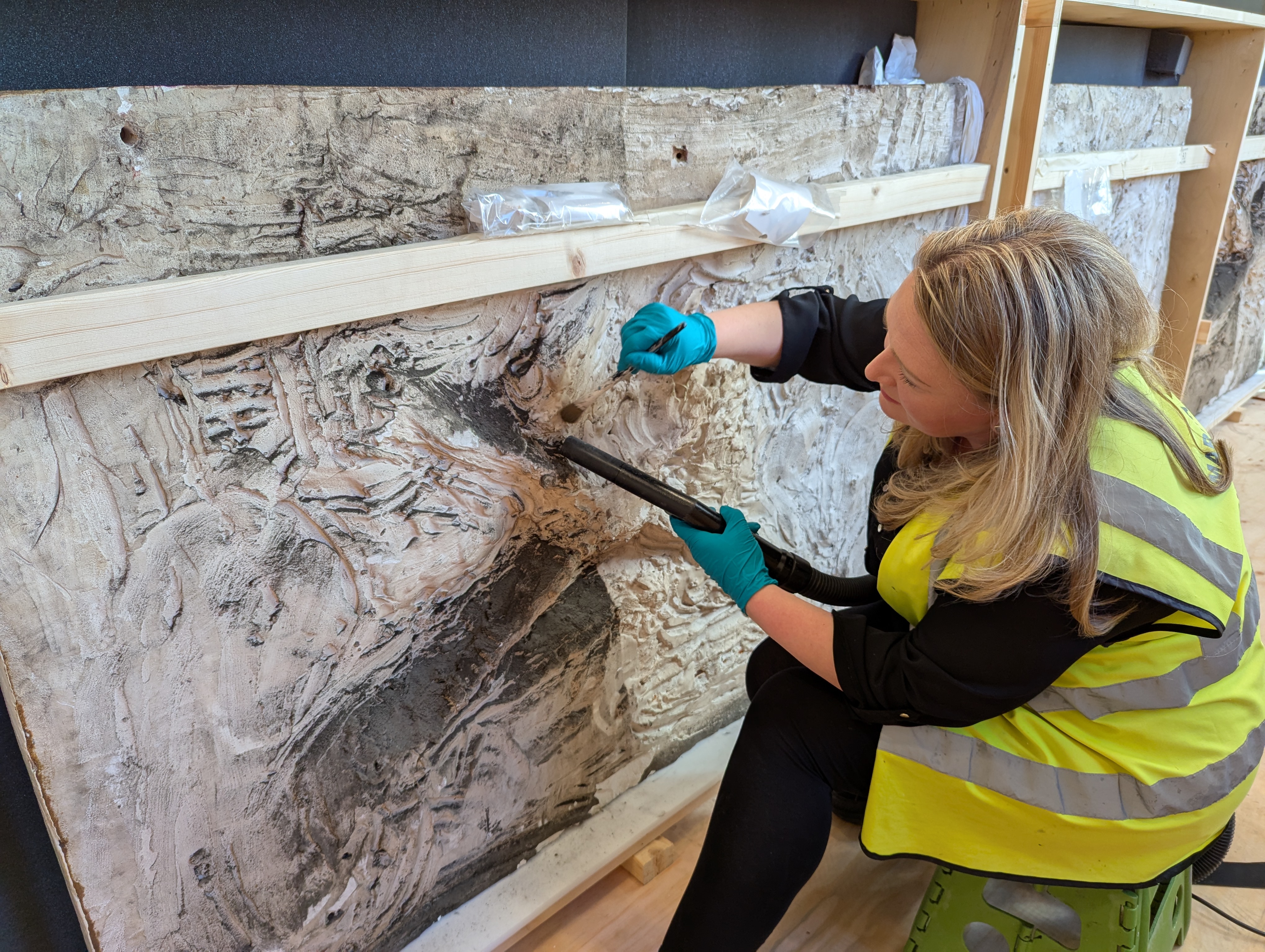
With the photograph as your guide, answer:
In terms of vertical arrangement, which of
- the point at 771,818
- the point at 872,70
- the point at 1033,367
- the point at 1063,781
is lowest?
the point at 771,818

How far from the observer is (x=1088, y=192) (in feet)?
6.56

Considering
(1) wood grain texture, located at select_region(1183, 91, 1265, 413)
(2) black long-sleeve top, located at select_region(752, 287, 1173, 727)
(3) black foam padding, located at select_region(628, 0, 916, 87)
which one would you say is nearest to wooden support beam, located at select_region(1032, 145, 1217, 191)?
(1) wood grain texture, located at select_region(1183, 91, 1265, 413)

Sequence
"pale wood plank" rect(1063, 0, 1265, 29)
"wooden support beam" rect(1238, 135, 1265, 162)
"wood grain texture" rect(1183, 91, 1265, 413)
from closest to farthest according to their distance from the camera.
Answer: "pale wood plank" rect(1063, 0, 1265, 29)
"wooden support beam" rect(1238, 135, 1265, 162)
"wood grain texture" rect(1183, 91, 1265, 413)

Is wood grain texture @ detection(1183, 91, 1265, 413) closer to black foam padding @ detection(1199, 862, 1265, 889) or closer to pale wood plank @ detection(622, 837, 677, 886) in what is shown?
black foam padding @ detection(1199, 862, 1265, 889)

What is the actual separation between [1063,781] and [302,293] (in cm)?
100

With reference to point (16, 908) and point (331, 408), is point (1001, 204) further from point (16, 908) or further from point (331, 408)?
point (16, 908)

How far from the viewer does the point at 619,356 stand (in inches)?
48.3

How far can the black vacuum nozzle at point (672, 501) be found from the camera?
3.75ft

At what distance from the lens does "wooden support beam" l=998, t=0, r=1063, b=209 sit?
1.57 metres

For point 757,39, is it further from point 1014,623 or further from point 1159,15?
point 1159,15

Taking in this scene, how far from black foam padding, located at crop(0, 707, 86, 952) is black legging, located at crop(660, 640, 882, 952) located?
30.0 inches

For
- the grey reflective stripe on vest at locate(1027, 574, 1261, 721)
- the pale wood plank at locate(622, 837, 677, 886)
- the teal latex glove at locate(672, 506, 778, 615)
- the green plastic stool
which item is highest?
the teal latex glove at locate(672, 506, 778, 615)

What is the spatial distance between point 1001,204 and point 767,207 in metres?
0.76

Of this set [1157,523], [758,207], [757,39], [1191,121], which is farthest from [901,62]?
[1191,121]
